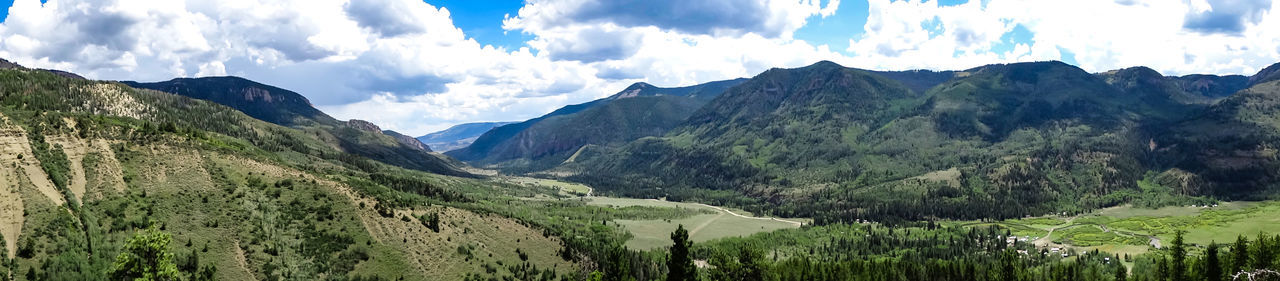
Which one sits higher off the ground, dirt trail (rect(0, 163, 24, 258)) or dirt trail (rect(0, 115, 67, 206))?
dirt trail (rect(0, 115, 67, 206))

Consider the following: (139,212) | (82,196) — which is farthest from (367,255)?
(82,196)

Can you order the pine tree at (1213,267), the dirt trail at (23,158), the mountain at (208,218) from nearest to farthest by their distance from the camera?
the mountain at (208,218), the dirt trail at (23,158), the pine tree at (1213,267)

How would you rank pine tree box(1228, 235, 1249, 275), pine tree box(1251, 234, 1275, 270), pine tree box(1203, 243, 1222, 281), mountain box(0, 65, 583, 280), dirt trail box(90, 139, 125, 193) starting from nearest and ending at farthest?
mountain box(0, 65, 583, 280) → pine tree box(1251, 234, 1275, 270) → pine tree box(1228, 235, 1249, 275) → pine tree box(1203, 243, 1222, 281) → dirt trail box(90, 139, 125, 193)

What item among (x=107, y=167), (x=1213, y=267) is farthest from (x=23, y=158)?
(x=1213, y=267)

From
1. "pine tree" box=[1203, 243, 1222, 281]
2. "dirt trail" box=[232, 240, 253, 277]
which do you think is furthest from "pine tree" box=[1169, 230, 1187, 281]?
"dirt trail" box=[232, 240, 253, 277]

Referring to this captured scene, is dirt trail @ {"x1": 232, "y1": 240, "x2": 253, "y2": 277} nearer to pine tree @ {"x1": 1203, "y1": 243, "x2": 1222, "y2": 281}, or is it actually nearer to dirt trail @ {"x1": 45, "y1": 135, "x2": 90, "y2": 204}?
dirt trail @ {"x1": 45, "y1": 135, "x2": 90, "y2": 204}

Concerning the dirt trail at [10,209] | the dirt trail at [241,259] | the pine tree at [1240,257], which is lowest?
the dirt trail at [241,259]

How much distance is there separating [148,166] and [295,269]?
148 feet

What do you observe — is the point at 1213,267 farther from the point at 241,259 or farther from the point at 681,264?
the point at 241,259

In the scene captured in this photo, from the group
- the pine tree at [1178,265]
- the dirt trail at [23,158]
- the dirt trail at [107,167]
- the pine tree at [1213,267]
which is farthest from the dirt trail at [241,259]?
the pine tree at [1178,265]

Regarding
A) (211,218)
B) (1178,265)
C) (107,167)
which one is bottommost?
(1178,265)

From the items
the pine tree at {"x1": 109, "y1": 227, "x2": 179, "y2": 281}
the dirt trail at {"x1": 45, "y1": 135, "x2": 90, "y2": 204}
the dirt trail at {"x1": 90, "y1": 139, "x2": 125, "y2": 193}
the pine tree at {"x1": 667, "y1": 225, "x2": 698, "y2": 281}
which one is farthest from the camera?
the dirt trail at {"x1": 90, "y1": 139, "x2": 125, "y2": 193}

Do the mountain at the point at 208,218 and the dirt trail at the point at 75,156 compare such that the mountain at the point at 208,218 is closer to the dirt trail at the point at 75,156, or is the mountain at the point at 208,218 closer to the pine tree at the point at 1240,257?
the dirt trail at the point at 75,156

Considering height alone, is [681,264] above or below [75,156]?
below
